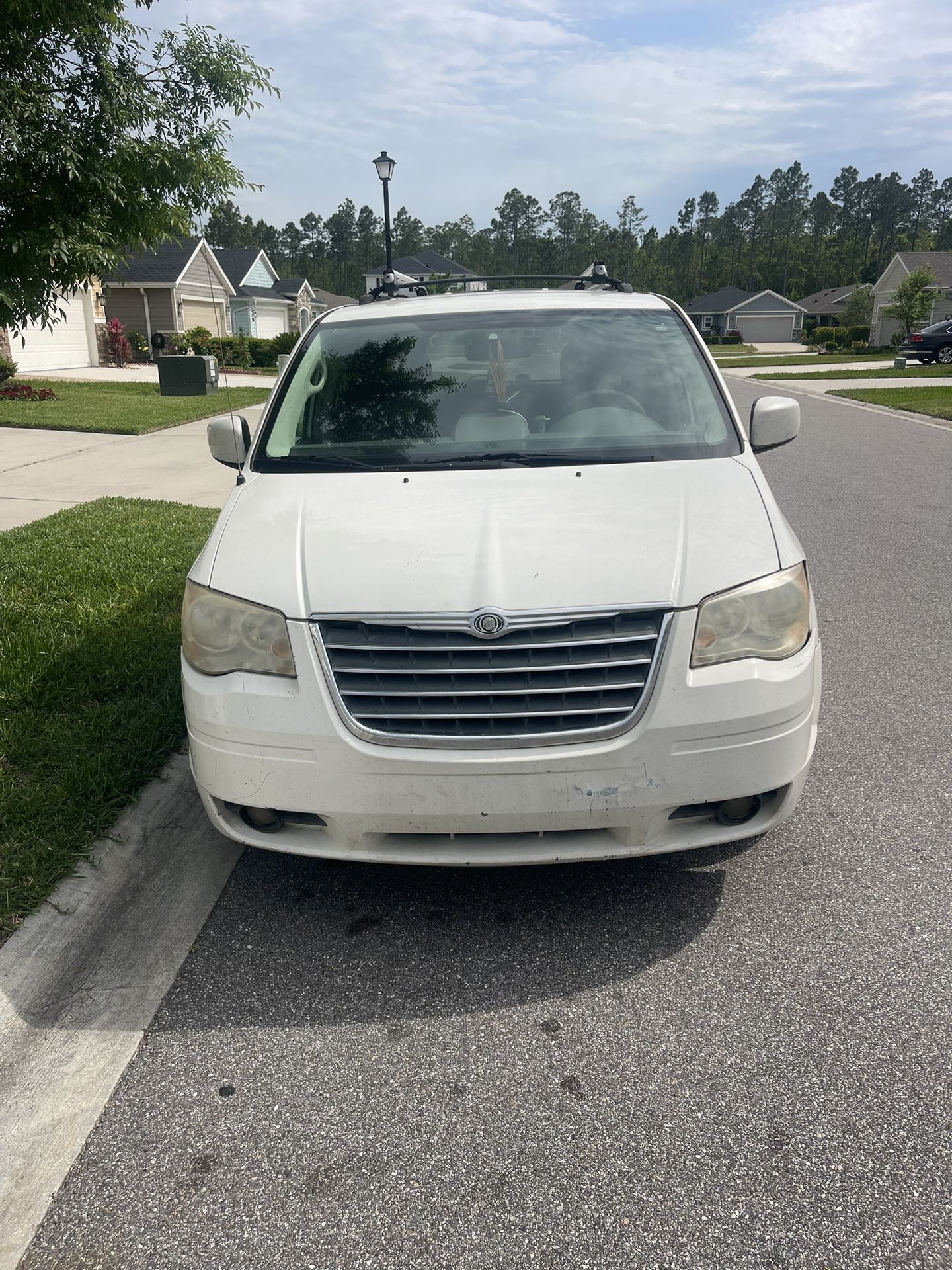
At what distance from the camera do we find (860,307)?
80500mm

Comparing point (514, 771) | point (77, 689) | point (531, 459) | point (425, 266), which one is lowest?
point (77, 689)

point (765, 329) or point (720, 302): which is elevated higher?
point (720, 302)

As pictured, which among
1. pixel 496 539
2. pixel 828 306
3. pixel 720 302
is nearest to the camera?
pixel 496 539

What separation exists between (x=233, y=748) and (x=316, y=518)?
806 mm

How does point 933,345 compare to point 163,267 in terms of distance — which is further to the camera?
point 163,267

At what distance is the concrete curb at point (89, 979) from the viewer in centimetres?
223

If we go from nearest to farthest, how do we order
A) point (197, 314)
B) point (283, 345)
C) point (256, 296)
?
point (283, 345) < point (197, 314) < point (256, 296)

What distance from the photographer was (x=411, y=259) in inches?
3275

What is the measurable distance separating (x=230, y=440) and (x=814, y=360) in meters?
49.2

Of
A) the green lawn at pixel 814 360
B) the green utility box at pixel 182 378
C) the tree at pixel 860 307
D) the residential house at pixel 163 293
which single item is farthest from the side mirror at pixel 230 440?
the tree at pixel 860 307

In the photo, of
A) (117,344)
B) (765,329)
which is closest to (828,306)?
(765,329)

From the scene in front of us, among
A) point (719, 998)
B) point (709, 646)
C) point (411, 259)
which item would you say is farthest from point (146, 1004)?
point (411, 259)

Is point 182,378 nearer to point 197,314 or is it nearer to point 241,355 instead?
point 241,355

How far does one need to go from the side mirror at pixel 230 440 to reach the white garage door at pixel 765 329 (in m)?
95.2
